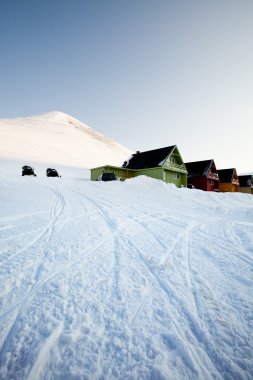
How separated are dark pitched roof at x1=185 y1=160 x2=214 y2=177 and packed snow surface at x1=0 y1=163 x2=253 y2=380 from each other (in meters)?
33.7

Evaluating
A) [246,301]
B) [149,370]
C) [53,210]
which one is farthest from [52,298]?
[53,210]

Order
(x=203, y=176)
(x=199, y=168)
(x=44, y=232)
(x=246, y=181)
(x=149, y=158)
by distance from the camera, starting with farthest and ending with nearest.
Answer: (x=246, y=181)
(x=199, y=168)
(x=203, y=176)
(x=149, y=158)
(x=44, y=232)

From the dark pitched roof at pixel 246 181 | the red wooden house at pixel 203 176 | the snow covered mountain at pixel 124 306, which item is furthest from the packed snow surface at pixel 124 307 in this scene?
the dark pitched roof at pixel 246 181

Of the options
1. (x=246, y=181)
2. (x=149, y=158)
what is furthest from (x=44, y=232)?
(x=246, y=181)

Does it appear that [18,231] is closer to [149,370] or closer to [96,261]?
[96,261]

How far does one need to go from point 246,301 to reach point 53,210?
6.89 meters

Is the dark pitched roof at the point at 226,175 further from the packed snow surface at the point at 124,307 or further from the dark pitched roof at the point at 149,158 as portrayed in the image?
the packed snow surface at the point at 124,307

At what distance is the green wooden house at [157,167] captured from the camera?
1150 inches

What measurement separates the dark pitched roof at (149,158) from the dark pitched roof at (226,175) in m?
18.8

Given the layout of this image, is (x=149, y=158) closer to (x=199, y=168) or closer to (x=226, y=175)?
(x=199, y=168)

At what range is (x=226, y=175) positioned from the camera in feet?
139

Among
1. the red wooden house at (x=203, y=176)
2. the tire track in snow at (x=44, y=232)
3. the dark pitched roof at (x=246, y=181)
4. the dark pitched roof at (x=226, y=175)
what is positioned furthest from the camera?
the dark pitched roof at (x=246, y=181)

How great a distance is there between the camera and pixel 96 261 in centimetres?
352

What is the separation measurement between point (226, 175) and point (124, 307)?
46.2 metres
